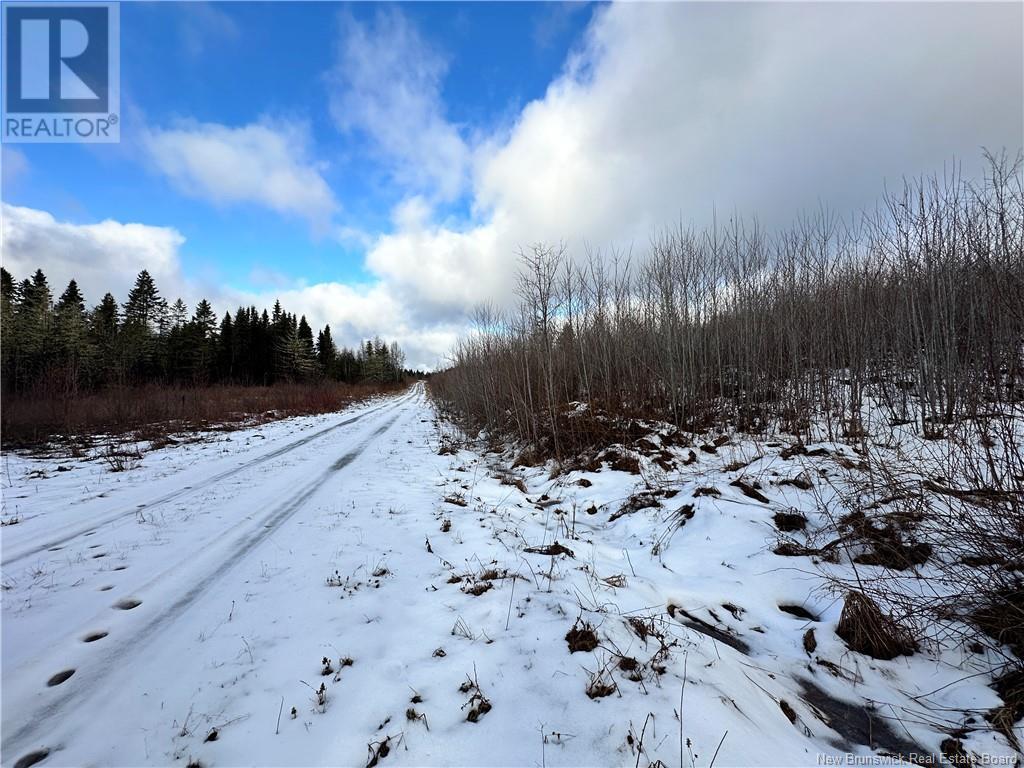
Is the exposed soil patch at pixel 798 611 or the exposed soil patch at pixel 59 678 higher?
the exposed soil patch at pixel 59 678

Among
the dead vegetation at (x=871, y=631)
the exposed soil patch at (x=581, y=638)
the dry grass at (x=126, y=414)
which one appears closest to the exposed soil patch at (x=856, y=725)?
the dead vegetation at (x=871, y=631)

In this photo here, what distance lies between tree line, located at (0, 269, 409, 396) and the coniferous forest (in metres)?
0.09

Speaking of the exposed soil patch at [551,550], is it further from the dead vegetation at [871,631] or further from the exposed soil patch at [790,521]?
the exposed soil patch at [790,521]

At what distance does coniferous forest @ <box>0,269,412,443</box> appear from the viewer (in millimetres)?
12906

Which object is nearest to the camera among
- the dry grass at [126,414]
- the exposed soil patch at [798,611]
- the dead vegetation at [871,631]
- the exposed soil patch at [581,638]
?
the exposed soil patch at [581,638]

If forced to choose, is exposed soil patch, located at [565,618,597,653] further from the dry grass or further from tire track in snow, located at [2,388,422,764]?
the dry grass

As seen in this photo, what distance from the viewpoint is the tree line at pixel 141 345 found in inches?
701

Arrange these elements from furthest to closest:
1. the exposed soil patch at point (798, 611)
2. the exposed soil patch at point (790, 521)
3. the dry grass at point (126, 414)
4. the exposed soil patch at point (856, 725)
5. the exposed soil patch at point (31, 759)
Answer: the dry grass at point (126, 414) → the exposed soil patch at point (790, 521) → the exposed soil patch at point (798, 611) → the exposed soil patch at point (856, 725) → the exposed soil patch at point (31, 759)

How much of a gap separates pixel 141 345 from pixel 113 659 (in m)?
47.4

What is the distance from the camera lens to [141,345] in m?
36.6

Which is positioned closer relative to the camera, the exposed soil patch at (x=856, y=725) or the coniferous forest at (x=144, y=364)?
the exposed soil patch at (x=856, y=725)

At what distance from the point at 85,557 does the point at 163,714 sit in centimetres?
308

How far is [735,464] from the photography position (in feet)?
21.3

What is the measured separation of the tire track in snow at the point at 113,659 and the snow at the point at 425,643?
0.02 m
